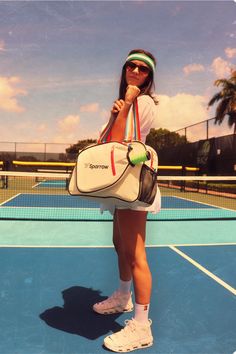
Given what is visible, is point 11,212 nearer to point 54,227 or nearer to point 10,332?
point 54,227

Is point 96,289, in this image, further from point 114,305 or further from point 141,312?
point 141,312

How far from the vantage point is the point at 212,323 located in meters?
2.81

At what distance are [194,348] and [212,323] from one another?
42cm

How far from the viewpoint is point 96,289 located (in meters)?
3.52

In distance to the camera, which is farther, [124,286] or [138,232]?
[124,286]

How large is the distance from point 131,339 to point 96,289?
116 centimetres

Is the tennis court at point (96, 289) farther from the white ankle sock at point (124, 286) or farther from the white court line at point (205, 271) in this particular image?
the white ankle sock at point (124, 286)

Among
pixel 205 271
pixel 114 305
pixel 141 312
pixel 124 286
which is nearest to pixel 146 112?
pixel 141 312

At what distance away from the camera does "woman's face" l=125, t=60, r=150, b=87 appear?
2.36 m

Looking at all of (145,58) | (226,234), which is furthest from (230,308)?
(226,234)

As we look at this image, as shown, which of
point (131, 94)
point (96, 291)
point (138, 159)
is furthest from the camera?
point (96, 291)

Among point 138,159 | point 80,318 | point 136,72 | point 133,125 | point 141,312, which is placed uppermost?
point 136,72

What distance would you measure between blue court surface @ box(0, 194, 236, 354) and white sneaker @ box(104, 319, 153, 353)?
0.06 m

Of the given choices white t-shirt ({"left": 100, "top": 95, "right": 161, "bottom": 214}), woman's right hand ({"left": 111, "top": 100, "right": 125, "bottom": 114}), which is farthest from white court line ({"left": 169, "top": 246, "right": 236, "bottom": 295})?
woman's right hand ({"left": 111, "top": 100, "right": 125, "bottom": 114})
